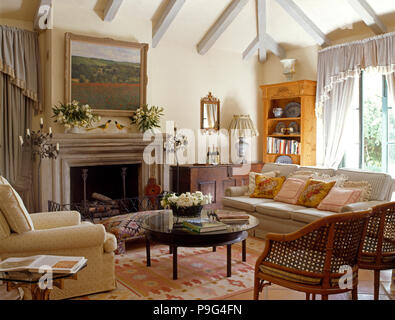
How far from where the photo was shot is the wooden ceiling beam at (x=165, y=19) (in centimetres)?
550

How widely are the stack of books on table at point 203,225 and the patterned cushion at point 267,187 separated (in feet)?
5.78

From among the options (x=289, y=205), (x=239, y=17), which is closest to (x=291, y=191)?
(x=289, y=205)

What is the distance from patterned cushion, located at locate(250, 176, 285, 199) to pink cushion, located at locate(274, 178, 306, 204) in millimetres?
121

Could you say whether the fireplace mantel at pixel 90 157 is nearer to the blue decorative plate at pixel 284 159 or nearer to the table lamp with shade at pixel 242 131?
the table lamp with shade at pixel 242 131

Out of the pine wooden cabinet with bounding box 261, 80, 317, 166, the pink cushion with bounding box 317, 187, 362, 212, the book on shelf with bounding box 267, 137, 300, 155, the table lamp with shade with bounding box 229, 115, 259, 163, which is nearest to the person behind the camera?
the pink cushion with bounding box 317, 187, 362, 212

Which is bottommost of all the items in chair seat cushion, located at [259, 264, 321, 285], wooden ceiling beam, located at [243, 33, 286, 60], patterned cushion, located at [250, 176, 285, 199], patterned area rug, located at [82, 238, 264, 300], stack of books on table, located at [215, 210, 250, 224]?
patterned area rug, located at [82, 238, 264, 300]

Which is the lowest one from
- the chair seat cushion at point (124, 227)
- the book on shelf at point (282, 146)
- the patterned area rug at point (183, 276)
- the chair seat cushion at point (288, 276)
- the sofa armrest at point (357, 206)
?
the patterned area rug at point (183, 276)

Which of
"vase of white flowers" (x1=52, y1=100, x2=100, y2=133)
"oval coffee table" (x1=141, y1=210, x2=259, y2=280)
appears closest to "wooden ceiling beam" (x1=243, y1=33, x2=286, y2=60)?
"vase of white flowers" (x1=52, y1=100, x2=100, y2=133)

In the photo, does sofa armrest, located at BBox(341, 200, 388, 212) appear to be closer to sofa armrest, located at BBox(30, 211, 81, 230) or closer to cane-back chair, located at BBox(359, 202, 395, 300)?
cane-back chair, located at BBox(359, 202, 395, 300)

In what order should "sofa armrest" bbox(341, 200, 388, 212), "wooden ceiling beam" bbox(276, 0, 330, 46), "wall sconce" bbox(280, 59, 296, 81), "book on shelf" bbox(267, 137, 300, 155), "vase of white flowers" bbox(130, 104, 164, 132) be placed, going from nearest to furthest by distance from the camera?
"sofa armrest" bbox(341, 200, 388, 212) → "vase of white flowers" bbox(130, 104, 164, 132) → "wooden ceiling beam" bbox(276, 0, 330, 46) → "book on shelf" bbox(267, 137, 300, 155) → "wall sconce" bbox(280, 59, 296, 81)

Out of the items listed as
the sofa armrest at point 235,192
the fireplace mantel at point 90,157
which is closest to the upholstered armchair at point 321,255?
the sofa armrest at point 235,192

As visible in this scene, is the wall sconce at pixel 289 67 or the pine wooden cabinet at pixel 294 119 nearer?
the pine wooden cabinet at pixel 294 119

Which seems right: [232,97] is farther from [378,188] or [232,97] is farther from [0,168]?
[0,168]

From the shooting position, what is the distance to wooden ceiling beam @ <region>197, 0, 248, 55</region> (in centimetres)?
589
